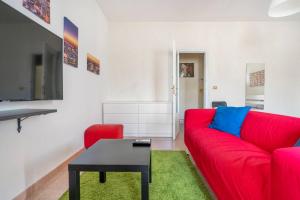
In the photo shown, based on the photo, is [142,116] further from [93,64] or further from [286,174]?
[286,174]

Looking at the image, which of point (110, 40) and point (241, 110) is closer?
point (241, 110)

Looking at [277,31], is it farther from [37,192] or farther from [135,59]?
[37,192]

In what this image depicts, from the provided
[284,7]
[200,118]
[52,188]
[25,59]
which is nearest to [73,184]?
[52,188]

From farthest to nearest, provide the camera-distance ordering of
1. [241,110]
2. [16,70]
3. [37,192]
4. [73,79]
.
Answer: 1. [73,79]
2. [241,110]
3. [37,192]
4. [16,70]

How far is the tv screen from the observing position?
4.44 feet

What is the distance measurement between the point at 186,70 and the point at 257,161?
530cm

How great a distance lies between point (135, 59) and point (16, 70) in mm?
3501

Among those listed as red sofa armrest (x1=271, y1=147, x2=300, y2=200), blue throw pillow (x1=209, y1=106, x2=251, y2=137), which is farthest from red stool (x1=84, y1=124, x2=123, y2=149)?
red sofa armrest (x1=271, y1=147, x2=300, y2=200)

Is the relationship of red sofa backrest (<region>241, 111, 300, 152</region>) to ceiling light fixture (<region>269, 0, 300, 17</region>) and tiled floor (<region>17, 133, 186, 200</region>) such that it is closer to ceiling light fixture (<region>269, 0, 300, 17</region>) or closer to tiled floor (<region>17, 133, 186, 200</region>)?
ceiling light fixture (<region>269, 0, 300, 17</region>)

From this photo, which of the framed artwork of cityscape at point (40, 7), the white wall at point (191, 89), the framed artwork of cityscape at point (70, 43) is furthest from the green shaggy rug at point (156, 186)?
the white wall at point (191, 89)

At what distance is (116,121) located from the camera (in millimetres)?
4375

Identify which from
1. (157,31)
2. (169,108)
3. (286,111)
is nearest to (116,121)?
(169,108)

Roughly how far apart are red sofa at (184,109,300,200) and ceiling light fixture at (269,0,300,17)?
1043mm

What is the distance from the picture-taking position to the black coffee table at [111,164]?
1.28 m
